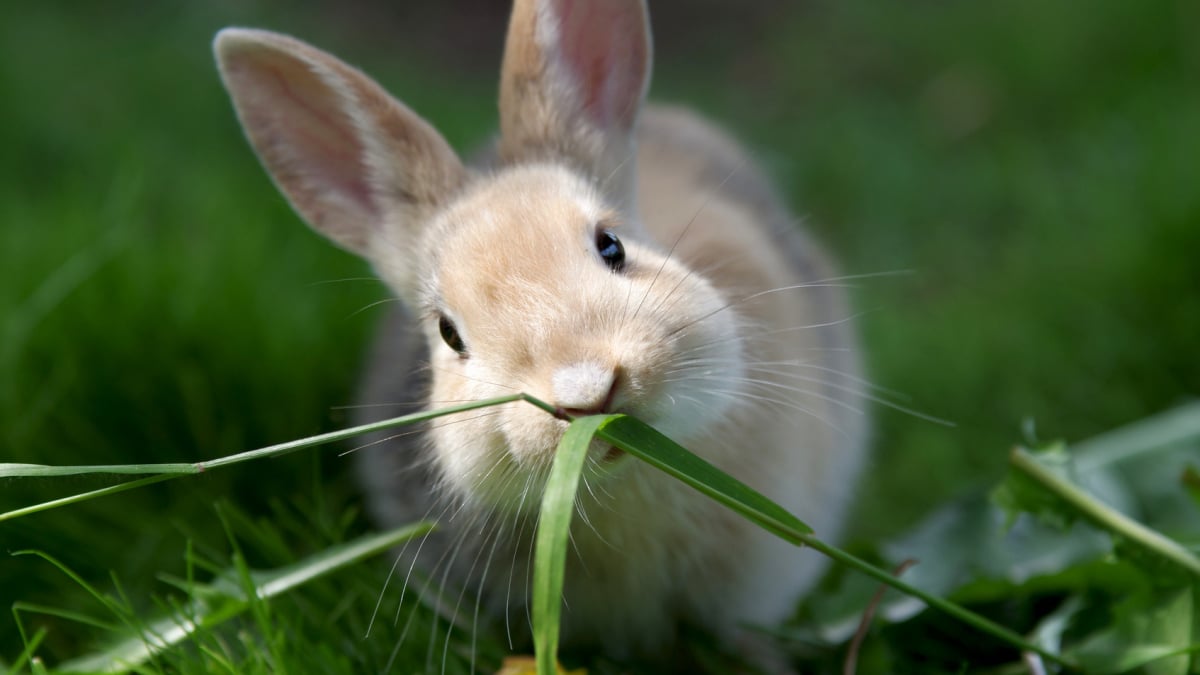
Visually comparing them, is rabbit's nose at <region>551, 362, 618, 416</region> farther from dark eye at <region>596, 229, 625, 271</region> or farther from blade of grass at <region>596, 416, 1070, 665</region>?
dark eye at <region>596, 229, 625, 271</region>

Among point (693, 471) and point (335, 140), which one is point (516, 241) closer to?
point (693, 471)

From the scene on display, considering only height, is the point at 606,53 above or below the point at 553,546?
above

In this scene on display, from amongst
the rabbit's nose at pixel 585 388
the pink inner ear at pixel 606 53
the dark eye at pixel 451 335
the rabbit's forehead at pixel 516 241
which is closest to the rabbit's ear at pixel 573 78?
the pink inner ear at pixel 606 53

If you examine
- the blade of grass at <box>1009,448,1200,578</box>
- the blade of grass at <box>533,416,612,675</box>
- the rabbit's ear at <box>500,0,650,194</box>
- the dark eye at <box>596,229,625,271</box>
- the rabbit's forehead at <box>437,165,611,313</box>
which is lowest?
the blade of grass at <box>533,416,612,675</box>

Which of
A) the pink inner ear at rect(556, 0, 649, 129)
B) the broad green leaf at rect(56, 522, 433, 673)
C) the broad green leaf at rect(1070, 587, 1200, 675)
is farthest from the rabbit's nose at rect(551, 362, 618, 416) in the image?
the broad green leaf at rect(1070, 587, 1200, 675)

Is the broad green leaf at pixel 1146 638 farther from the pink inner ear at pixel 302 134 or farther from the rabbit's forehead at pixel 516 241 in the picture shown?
the pink inner ear at pixel 302 134

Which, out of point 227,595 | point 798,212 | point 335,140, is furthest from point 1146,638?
point 798,212
